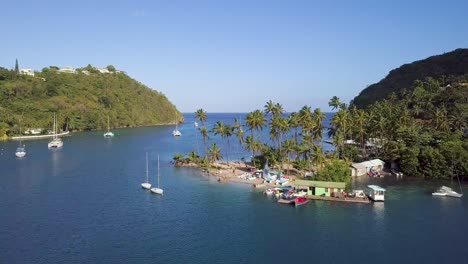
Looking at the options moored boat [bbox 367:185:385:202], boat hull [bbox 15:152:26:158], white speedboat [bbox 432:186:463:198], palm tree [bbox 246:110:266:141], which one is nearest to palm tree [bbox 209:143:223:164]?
palm tree [bbox 246:110:266:141]

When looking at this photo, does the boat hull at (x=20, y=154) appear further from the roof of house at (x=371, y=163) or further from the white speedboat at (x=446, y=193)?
the white speedboat at (x=446, y=193)

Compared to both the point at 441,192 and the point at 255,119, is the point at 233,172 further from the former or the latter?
the point at 441,192

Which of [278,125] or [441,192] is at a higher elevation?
[278,125]

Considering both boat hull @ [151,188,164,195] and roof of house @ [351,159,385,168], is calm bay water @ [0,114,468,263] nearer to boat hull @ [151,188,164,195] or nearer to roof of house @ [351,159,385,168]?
boat hull @ [151,188,164,195]

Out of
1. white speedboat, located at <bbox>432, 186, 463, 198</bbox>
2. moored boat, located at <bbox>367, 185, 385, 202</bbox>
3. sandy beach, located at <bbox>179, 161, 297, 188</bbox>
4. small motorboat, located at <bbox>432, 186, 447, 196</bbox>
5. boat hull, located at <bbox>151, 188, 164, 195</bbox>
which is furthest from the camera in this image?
sandy beach, located at <bbox>179, 161, 297, 188</bbox>

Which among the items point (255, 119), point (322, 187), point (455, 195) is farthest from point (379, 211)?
point (255, 119)

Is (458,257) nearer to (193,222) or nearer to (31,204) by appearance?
(193,222)
